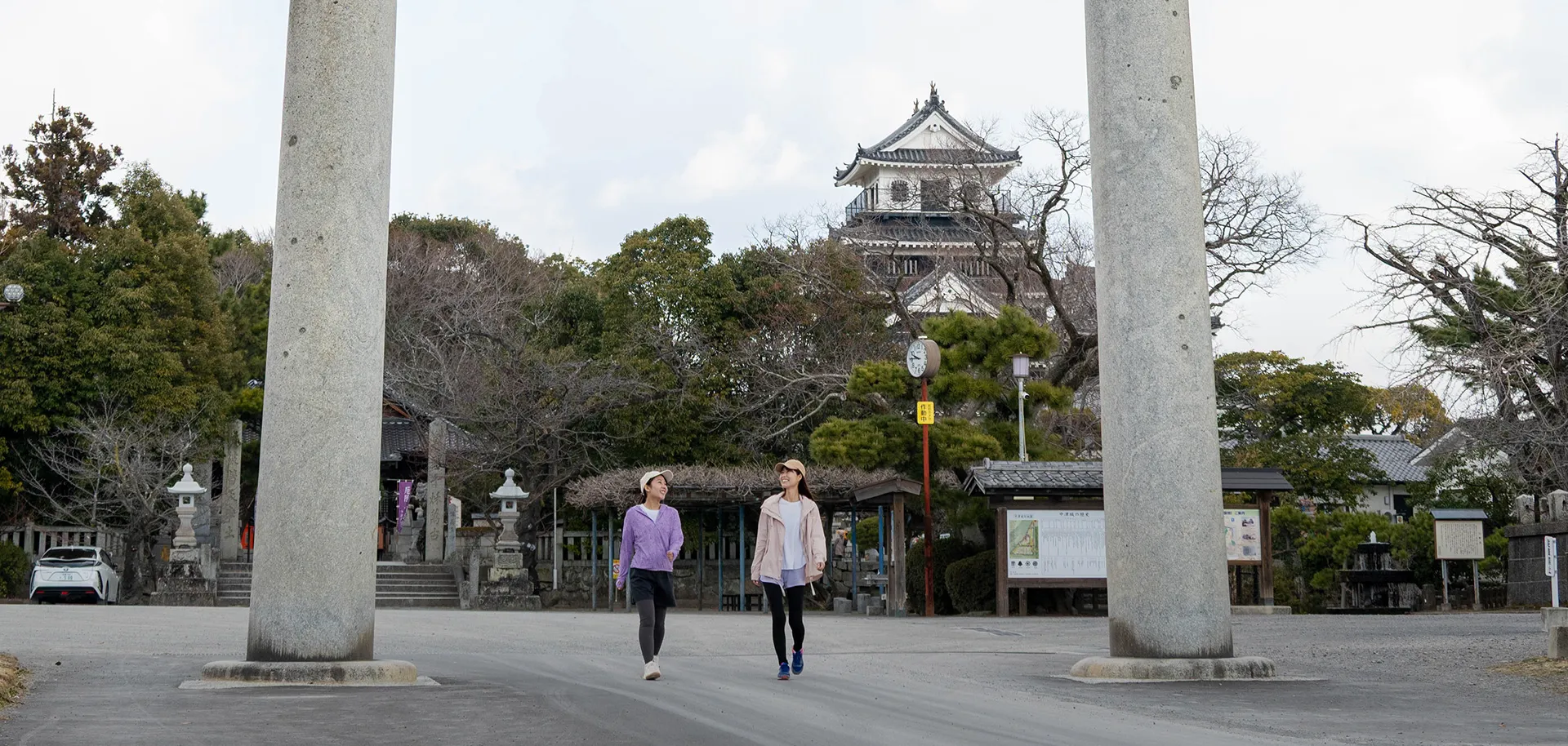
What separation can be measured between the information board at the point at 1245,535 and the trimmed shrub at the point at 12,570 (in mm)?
23088

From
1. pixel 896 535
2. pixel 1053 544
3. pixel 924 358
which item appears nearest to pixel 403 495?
pixel 896 535

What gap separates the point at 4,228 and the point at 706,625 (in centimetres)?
3128

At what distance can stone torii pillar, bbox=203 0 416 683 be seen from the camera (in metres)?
8.16

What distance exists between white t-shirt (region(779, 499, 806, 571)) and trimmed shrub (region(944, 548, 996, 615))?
13.3 m

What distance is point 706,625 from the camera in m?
16.8

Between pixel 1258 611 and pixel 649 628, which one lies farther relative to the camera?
pixel 1258 611

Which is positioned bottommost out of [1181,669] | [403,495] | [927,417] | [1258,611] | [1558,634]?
[1258,611]

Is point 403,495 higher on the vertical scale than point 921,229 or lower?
lower

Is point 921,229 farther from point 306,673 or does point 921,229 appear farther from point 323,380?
point 306,673

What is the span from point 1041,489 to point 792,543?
1201 centimetres

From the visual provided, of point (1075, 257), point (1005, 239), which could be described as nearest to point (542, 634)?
point (1075, 257)

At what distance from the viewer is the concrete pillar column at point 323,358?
8.16 metres

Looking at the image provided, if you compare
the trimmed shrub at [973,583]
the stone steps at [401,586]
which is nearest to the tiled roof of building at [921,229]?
the stone steps at [401,586]

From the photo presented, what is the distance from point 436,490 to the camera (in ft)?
101
